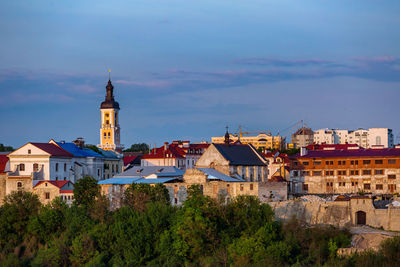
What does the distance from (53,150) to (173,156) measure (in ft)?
65.8

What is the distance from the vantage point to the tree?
6794 centimetres

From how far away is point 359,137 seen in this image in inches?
6156

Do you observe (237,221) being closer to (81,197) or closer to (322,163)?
(81,197)

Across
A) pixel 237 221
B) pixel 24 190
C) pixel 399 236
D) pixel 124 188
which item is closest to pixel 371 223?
pixel 399 236

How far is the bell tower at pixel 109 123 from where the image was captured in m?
109

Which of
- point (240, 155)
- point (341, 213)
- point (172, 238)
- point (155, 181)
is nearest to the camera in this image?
point (172, 238)

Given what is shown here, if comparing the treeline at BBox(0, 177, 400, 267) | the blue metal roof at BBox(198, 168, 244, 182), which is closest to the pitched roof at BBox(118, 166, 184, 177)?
the blue metal roof at BBox(198, 168, 244, 182)

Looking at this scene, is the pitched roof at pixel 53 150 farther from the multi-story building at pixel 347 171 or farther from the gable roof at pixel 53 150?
the multi-story building at pixel 347 171

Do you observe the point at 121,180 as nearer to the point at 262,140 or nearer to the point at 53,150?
the point at 53,150

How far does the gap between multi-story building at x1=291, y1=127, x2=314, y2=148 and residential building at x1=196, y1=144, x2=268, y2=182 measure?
85577mm

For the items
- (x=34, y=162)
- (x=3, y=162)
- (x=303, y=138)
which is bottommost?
(x=34, y=162)

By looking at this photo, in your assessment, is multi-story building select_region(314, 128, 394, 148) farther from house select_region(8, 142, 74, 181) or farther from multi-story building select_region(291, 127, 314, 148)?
house select_region(8, 142, 74, 181)

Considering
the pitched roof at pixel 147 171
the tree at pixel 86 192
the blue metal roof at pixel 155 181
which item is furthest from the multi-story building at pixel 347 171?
the tree at pixel 86 192

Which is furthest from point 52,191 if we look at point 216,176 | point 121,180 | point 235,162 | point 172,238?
point 172,238
